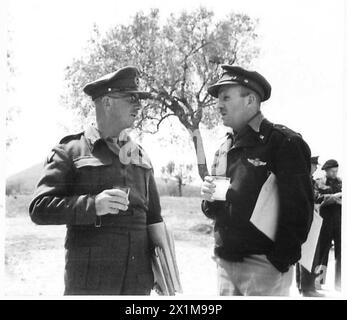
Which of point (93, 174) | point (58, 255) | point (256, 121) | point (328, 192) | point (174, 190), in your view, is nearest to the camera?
point (93, 174)

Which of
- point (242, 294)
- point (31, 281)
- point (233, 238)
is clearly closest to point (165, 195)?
point (233, 238)

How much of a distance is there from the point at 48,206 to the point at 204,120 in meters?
0.99

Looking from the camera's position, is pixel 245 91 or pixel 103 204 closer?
pixel 103 204

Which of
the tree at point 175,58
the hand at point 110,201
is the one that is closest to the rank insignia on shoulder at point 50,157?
the hand at point 110,201

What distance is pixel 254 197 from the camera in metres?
2.41

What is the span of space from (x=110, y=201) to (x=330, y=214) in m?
1.26

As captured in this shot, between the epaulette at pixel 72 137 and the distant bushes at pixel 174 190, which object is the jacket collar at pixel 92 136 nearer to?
the epaulette at pixel 72 137

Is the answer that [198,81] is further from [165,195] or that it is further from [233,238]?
[233,238]

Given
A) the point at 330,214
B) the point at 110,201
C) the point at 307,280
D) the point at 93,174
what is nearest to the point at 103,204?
the point at 110,201

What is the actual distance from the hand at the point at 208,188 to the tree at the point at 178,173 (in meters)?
0.21

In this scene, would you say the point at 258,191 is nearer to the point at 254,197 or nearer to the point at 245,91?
the point at 254,197

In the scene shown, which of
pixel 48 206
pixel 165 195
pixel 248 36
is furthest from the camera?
pixel 248 36
